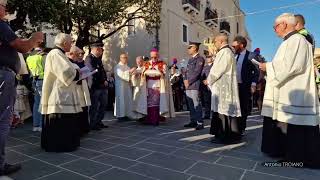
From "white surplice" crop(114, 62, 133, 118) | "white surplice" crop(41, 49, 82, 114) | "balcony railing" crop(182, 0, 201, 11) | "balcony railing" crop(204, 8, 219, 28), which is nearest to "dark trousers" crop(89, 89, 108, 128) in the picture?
"white surplice" crop(114, 62, 133, 118)

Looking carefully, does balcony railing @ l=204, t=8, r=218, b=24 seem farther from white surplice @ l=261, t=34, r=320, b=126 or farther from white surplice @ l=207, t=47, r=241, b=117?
white surplice @ l=261, t=34, r=320, b=126

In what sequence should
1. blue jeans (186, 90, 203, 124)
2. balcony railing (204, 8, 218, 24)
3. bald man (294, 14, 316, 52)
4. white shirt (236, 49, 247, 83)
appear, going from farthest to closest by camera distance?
balcony railing (204, 8, 218, 24), blue jeans (186, 90, 203, 124), white shirt (236, 49, 247, 83), bald man (294, 14, 316, 52)

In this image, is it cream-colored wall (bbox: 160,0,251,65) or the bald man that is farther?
cream-colored wall (bbox: 160,0,251,65)

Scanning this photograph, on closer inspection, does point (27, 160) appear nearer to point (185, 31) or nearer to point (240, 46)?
point (240, 46)

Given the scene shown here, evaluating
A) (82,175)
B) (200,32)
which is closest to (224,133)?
(82,175)

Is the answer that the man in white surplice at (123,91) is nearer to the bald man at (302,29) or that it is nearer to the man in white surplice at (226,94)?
the man in white surplice at (226,94)

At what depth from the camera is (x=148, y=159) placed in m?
4.72

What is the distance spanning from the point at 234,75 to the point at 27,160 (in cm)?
346

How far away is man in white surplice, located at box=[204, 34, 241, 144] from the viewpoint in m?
5.71

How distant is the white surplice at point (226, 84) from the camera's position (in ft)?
18.7

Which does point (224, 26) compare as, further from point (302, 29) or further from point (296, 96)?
point (296, 96)

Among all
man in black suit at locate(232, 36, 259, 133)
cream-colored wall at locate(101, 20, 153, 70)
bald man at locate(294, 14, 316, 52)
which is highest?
cream-colored wall at locate(101, 20, 153, 70)

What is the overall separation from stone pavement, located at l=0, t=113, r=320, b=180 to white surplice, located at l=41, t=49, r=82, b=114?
69 cm

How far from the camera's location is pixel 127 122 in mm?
8727
